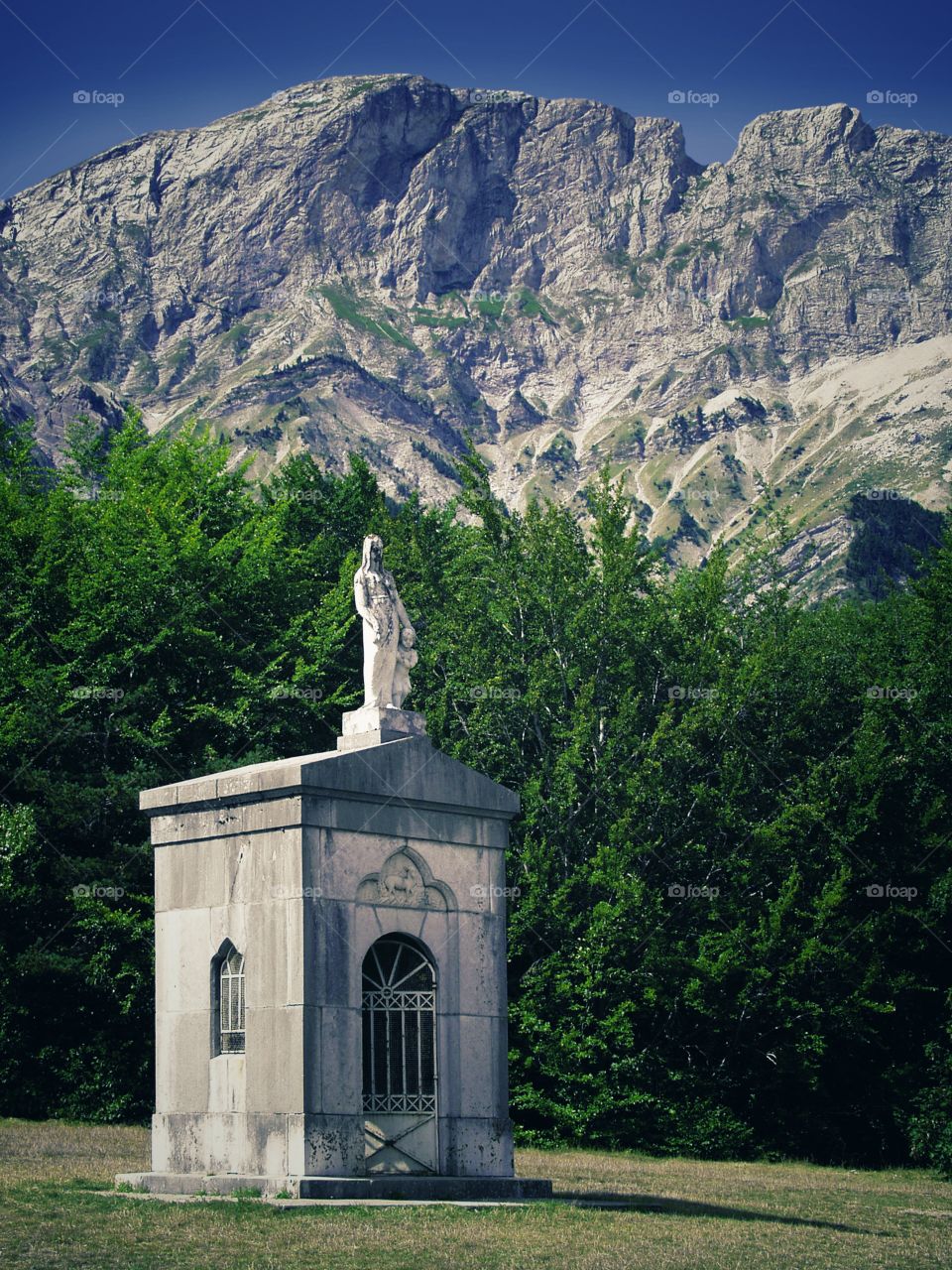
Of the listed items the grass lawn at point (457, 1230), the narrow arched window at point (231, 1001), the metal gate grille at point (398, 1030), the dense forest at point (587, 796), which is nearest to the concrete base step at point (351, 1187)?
the grass lawn at point (457, 1230)

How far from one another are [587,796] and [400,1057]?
53.1ft

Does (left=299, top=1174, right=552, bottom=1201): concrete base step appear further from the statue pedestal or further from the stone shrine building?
the statue pedestal

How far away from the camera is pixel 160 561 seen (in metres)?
36.5

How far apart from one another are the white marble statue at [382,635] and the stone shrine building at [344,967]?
0.10 feet

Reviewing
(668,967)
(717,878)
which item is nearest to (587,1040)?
(668,967)

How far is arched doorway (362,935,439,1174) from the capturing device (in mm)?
20438

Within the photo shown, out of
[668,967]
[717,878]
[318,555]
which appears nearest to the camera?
[668,967]

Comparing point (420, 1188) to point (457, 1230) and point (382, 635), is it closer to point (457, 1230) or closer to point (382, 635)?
point (457, 1230)

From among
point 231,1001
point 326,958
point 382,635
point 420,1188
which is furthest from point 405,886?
point 420,1188

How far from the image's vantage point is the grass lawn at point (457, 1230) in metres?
15.1

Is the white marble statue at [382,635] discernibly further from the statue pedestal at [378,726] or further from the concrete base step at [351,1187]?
the concrete base step at [351,1187]

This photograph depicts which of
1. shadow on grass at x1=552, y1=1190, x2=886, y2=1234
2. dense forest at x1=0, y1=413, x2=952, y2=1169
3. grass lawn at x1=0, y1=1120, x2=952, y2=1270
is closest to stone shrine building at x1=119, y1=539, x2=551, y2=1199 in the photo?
shadow on grass at x1=552, y1=1190, x2=886, y2=1234

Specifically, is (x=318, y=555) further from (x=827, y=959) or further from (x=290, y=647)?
(x=827, y=959)

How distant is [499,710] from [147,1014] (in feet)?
34.3
